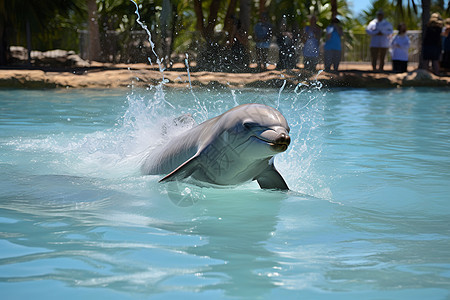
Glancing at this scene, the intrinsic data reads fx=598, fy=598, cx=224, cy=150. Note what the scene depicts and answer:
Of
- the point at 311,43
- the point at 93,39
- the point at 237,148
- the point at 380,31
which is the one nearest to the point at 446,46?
the point at 380,31

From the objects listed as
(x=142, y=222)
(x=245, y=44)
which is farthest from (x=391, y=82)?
(x=142, y=222)

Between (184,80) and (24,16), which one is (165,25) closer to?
(24,16)

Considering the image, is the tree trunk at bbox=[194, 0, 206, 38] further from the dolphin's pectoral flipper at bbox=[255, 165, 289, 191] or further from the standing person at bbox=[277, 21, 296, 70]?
the dolphin's pectoral flipper at bbox=[255, 165, 289, 191]

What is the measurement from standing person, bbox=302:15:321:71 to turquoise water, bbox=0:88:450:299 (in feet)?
29.2

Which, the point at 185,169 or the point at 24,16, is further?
the point at 24,16

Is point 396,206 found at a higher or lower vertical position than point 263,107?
lower

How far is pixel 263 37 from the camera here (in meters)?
15.8

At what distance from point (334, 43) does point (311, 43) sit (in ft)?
2.11

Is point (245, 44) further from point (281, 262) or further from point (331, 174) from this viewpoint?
point (281, 262)

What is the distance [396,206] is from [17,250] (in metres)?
2.64

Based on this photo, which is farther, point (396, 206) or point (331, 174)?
point (331, 174)

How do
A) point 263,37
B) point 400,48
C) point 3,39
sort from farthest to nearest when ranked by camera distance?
point 3,39 < point 400,48 < point 263,37

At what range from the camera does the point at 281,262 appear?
2904mm

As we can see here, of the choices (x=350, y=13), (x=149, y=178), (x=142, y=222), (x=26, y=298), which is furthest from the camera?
(x=350, y=13)
